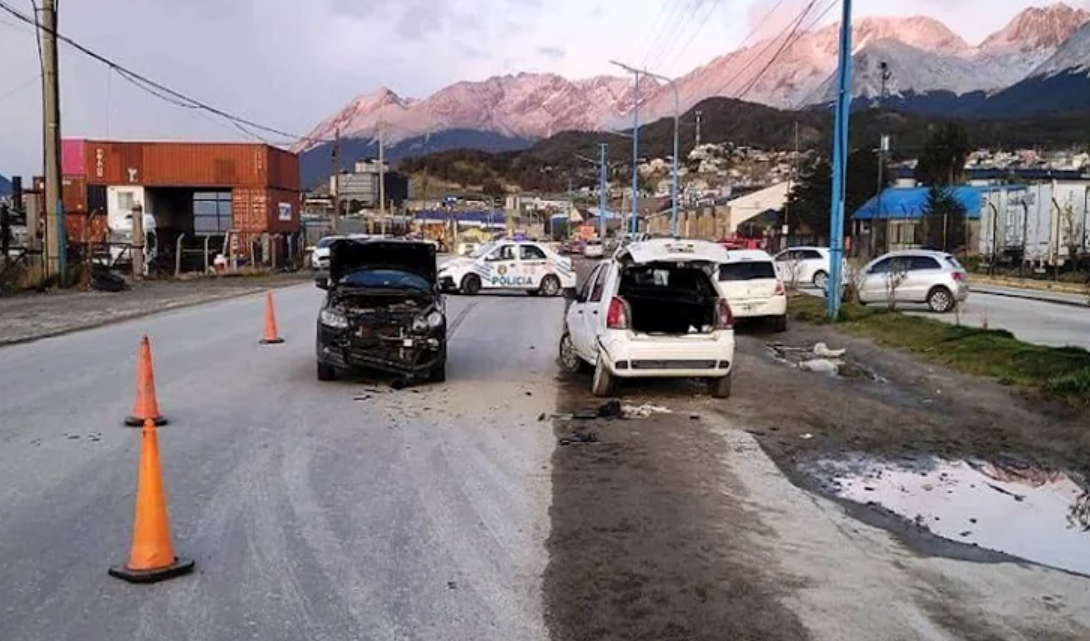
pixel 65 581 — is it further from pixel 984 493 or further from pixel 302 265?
pixel 302 265

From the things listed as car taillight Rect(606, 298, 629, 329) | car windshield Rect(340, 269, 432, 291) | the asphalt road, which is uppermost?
car windshield Rect(340, 269, 432, 291)

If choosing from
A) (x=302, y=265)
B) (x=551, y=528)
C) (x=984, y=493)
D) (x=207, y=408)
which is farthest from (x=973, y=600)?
(x=302, y=265)

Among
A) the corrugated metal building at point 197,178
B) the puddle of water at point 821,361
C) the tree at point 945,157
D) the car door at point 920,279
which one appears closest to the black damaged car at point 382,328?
the puddle of water at point 821,361

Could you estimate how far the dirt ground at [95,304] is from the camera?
72.6ft

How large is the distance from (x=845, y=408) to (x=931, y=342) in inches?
268

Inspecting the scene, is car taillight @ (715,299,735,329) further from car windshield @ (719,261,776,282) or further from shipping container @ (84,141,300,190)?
shipping container @ (84,141,300,190)

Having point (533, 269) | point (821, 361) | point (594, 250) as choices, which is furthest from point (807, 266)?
point (594, 250)

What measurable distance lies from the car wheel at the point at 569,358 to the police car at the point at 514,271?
1926 centimetres

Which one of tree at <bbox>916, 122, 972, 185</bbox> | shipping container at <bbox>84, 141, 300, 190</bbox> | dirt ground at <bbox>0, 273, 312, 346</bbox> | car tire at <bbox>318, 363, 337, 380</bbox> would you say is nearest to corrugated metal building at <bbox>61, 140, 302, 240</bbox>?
shipping container at <bbox>84, 141, 300, 190</bbox>

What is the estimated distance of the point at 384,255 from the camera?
1611 centimetres

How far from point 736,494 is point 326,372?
7.10 metres

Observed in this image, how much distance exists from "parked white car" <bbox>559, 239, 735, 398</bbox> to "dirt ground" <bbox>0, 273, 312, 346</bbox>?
10771mm

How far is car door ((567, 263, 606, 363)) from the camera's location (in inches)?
551

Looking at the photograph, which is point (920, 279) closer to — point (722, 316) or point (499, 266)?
point (499, 266)
